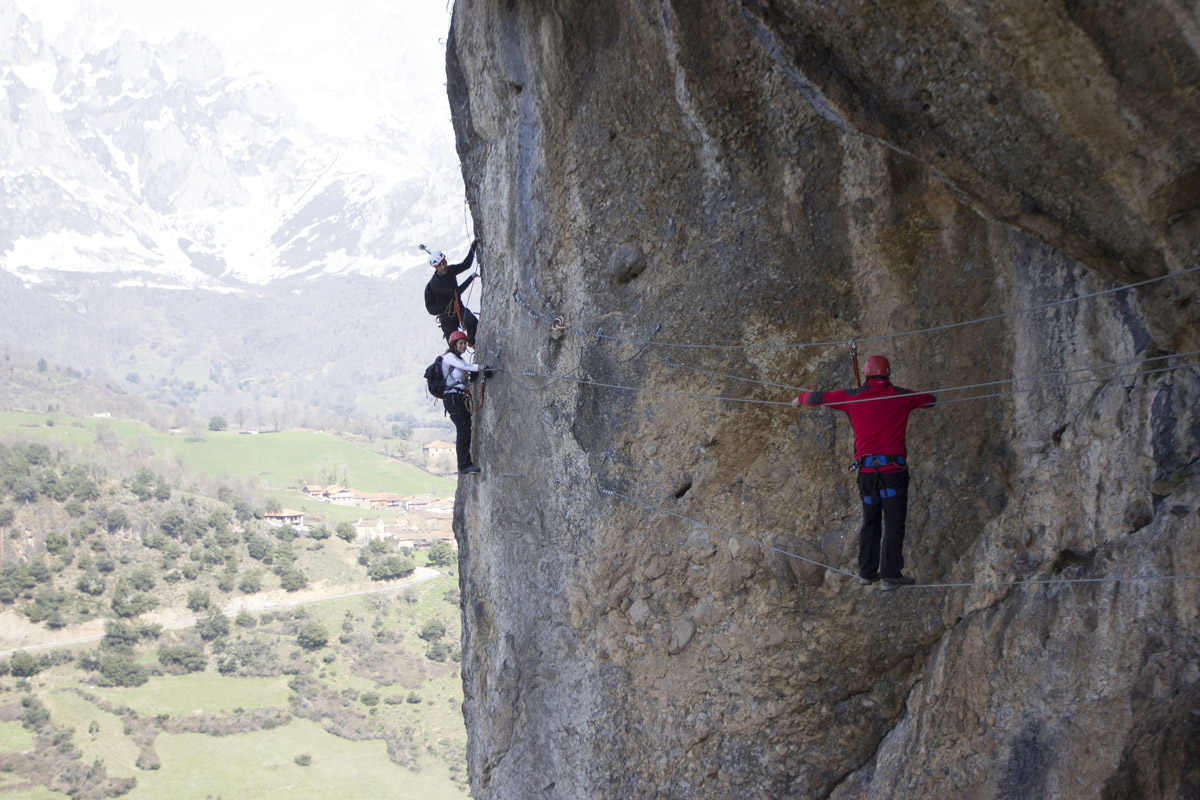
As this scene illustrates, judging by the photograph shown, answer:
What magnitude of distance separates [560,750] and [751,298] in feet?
14.1

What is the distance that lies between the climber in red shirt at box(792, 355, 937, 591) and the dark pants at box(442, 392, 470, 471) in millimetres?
4778

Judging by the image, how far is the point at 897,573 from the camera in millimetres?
6273

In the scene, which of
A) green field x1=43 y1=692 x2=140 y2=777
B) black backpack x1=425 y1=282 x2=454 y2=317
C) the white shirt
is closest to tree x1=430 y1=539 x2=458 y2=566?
green field x1=43 y1=692 x2=140 y2=777

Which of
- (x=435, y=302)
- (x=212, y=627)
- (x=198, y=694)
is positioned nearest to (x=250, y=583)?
(x=212, y=627)

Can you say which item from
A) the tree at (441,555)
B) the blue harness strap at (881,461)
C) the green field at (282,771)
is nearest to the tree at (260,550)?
the tree at (441,555)

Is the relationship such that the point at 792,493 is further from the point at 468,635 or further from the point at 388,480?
the point at 388,480

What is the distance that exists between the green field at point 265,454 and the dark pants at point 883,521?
10548cm

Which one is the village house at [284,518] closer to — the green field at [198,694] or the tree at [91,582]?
the tree at [91,582]

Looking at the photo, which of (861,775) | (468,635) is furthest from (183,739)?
(861,775)

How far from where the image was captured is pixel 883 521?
20.7 ft

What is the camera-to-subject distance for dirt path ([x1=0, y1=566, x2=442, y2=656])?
201 feet

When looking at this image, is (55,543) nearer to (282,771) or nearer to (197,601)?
(197,601)

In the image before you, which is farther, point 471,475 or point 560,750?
point 471,475

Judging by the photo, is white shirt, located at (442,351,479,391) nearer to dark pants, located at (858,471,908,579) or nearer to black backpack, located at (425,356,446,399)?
black backpack, located at (425,356,446,399)
